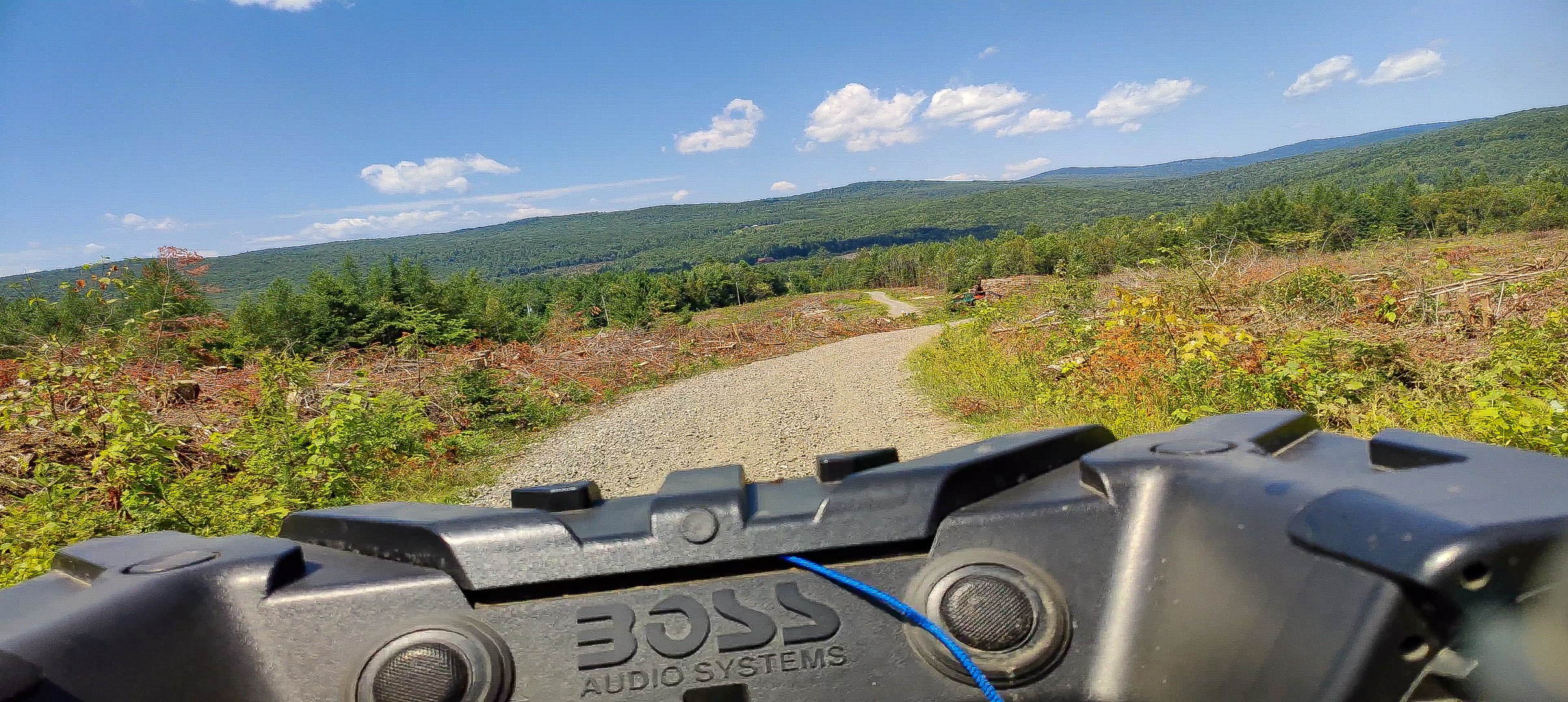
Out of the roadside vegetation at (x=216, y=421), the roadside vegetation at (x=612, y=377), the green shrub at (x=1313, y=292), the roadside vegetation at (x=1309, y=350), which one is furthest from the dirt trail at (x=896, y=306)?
the green shrub at (x=1313, y=292)

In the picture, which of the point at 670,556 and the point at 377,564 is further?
the point at 377,564

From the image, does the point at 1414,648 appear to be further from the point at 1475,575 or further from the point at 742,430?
the point at 742,430

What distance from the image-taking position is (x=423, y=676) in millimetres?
1312

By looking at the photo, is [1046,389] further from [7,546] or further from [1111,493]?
[7,546]

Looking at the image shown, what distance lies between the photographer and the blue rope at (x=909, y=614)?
129 cm

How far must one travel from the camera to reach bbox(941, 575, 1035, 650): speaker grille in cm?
134

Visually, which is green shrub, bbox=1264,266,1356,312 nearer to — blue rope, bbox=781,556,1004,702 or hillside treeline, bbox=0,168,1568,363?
hillside treeline, bbox=0,168,1568,363

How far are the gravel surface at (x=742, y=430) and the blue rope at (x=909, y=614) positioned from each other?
3798 millimetres

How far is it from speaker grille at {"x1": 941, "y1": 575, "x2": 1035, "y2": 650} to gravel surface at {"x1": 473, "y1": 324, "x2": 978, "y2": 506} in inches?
152

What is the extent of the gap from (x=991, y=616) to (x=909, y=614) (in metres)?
0.15

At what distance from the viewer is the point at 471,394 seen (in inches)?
405

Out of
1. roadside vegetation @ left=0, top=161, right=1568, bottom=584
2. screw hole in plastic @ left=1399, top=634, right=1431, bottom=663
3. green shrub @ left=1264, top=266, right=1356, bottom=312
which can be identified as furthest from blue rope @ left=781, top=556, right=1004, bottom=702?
green shrub @ left=1264, top=266, right=1356, bottom=312

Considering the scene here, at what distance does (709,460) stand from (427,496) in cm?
261

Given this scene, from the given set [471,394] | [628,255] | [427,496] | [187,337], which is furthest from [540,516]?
[628,255]
